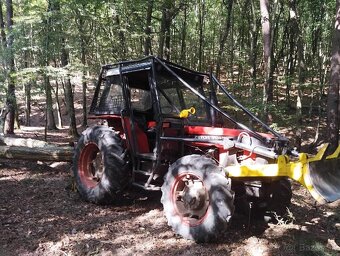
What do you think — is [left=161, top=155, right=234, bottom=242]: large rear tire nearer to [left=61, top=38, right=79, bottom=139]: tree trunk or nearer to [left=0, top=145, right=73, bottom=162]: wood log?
[left=0, top=145, right=73, bottom=162]: wood log

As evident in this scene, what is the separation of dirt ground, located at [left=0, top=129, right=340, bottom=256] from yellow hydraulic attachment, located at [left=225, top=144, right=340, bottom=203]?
695 millimetres

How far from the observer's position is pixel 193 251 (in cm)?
405

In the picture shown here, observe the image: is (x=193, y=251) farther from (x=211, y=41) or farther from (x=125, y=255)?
(x=211, y=41)

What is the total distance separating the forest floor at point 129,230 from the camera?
13.7ft

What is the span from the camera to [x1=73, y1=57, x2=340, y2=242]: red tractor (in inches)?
160

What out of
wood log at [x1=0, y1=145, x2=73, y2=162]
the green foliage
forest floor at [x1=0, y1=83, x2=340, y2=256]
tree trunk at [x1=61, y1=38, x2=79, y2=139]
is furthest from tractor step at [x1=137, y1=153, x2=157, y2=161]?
tree trunk at [x1=61, y1=38, x2=79, y2=139]

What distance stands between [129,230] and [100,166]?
1.51 m

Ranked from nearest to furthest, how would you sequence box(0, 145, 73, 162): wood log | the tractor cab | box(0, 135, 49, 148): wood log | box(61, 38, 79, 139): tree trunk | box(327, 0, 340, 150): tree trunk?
1. the tractor cab
2. box(0, 145, 73, 162): wood log
3. box(0, 135, 49, 148): wood log
4. box(327, 0, 340, 150): tree trunk
5. box(61, 38, 79, 139): tree trunk

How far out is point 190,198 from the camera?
14.2 ft

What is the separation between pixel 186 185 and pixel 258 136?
1.11 m

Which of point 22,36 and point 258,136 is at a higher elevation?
point 22,36

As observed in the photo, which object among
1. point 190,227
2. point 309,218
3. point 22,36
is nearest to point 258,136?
point 190,227

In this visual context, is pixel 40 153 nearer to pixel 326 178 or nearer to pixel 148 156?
pixel 148 156

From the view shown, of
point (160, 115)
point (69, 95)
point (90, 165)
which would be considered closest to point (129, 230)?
point (160, 115)
